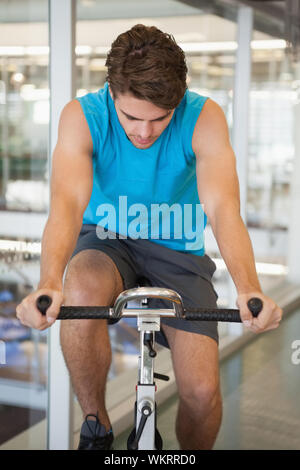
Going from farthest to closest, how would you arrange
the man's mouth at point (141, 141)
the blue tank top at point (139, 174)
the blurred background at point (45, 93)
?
the blurred background at point (45, 93)
the blue tank top at point (139, 174)
the man's mouth at point (141, 141)

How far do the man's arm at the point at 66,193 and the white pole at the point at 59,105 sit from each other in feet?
2.19

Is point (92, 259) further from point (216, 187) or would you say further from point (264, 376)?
point (264, 376)

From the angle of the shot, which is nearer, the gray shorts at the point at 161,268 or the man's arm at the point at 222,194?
the man's arm at the point at 222,194

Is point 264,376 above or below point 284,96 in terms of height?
below

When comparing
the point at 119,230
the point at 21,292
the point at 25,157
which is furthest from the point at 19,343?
the point at 119,230

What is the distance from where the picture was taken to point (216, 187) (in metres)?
1.88

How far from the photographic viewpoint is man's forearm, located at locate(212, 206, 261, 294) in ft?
5.39

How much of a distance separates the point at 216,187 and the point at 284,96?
16.6ft

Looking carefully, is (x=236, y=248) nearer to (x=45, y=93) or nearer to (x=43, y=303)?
(x=43, y=303)

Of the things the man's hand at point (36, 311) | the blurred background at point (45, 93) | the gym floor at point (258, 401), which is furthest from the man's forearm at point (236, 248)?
the blurred background at point (45, 93)

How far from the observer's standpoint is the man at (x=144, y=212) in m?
1.67

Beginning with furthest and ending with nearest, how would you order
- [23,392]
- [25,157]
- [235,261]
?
[25,157]
[23,392]
[235,261]

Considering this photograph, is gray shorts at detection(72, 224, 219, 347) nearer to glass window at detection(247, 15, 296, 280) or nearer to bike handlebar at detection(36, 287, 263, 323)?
bike handlebar at detection(36, 287, 263, 323)

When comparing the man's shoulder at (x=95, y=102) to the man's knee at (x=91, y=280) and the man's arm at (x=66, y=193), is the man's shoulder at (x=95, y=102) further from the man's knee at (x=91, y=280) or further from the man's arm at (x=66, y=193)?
the man's knee at (x=91, y=280)
